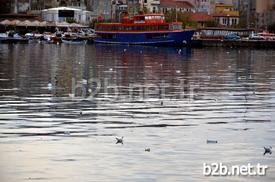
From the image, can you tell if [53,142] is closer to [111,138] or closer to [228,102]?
[111,138]

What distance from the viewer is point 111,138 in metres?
16.0

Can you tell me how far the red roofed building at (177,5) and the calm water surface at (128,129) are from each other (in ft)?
426

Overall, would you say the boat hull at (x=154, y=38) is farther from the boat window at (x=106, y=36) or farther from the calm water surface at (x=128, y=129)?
the calm water surface at (x=128, y=129)

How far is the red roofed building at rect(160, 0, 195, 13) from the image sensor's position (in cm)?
15964

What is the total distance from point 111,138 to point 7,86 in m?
12.4

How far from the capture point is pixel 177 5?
164 m

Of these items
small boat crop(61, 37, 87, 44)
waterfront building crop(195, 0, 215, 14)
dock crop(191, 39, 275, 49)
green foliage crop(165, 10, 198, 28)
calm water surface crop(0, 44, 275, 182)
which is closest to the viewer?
calm water surface crop(0, 44, 275, 182)

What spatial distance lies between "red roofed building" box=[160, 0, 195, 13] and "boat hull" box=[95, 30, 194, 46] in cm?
5750

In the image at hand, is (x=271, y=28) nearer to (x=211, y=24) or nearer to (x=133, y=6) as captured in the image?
(x=211, y=24)

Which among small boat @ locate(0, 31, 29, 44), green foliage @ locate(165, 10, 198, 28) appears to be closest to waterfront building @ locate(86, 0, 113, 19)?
Result: green foliage @ locate(165, 10, 198, 28)

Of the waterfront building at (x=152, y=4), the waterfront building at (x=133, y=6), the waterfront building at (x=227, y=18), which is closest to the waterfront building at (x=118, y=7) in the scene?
the waterfront building at (x=133, y=6)

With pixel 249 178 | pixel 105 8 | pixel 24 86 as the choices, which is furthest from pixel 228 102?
pixel 105 8

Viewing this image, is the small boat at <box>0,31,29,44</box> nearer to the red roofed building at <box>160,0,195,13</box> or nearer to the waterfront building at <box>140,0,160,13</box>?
the waterfront building at <box>140,0,160,13</box>

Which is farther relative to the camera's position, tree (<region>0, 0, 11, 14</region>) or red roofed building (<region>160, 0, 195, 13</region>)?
red roofed building (<region>160, 0, 195, 13</region>)
